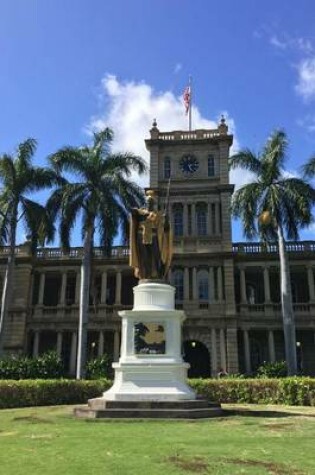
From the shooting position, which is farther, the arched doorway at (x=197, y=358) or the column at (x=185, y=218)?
the column at (x=185, y=218)

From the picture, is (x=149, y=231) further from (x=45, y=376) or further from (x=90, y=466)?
(x=45, y=376)

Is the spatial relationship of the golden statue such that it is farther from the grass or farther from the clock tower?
the clock tower

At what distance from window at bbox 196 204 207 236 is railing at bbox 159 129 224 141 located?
237 inches

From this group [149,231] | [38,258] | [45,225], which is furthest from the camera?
[38,258]

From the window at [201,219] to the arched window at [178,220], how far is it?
4.22 ft

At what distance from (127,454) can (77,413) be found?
5964 mm

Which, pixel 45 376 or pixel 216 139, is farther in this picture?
pixel 216 139

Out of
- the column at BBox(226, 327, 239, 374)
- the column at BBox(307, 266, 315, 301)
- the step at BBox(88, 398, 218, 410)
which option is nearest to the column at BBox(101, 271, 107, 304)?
the column at BBox(226, 327, 239, 374)

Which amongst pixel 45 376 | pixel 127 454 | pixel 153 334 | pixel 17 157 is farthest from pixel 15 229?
pixel 127 454

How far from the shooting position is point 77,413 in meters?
13.6

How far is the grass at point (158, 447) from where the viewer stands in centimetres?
702

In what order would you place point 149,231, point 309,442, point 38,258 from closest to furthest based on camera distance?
1. point 309,442
2. point 149,231
3. point 38,258

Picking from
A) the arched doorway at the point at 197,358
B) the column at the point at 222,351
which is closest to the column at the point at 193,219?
the column at the point at 222,351

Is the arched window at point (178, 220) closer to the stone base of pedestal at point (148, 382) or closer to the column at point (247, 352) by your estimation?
the column at point (247, 352)
